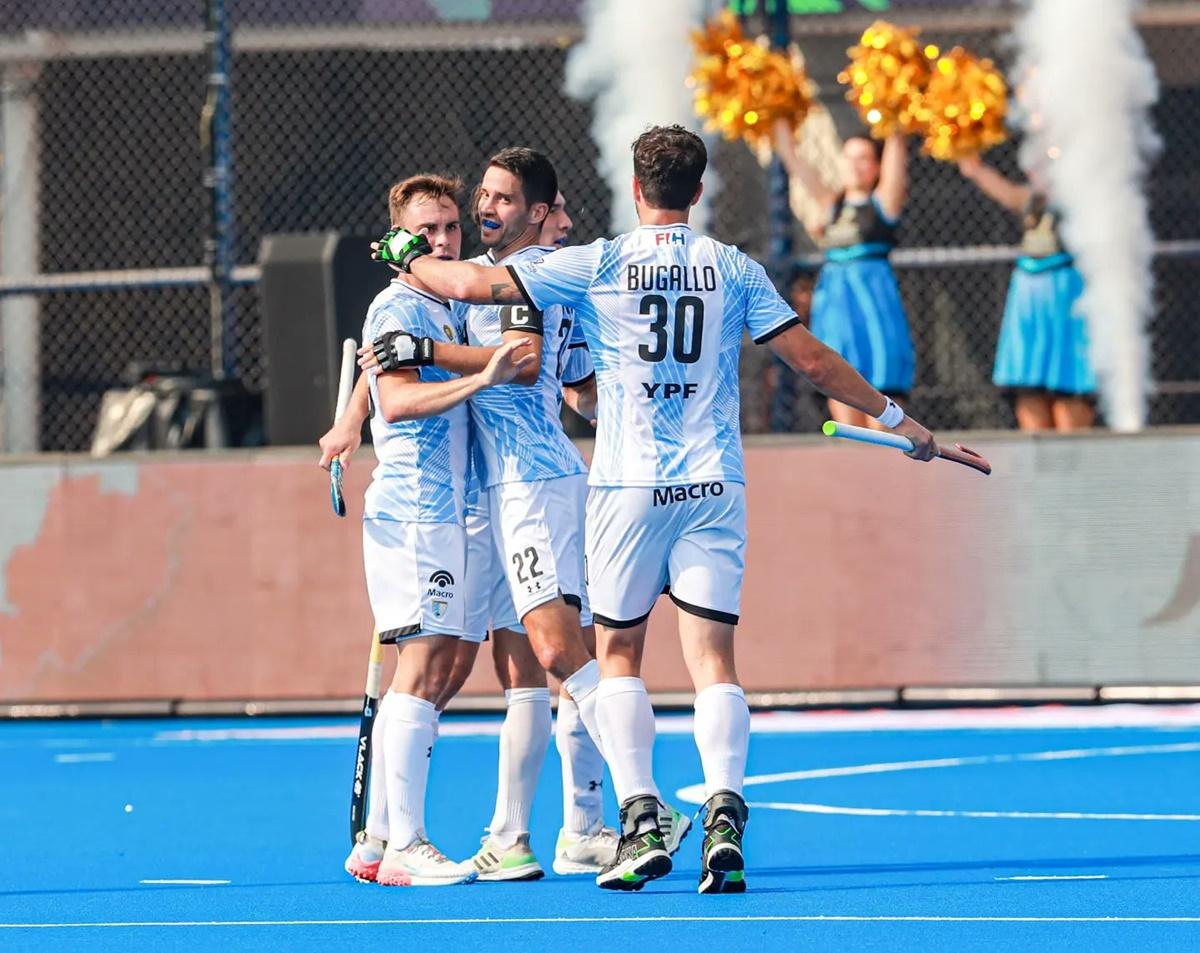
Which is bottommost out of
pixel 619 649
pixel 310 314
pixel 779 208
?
pixel 619 649

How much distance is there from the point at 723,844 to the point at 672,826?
0.35m

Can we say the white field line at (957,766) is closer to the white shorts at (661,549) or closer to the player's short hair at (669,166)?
the white shorts at (661,549)

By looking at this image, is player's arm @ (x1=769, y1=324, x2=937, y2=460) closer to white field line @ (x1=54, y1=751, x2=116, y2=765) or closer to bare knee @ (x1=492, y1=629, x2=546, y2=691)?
bare knee @ (x1=492, y1=629, x2=546, y2=691)

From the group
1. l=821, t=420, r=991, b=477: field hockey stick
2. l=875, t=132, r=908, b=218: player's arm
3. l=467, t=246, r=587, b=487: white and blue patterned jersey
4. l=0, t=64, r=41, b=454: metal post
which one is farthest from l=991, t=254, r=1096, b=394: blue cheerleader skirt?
l=0, t=64, r=41, b=454: metal post

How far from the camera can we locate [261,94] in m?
16.3

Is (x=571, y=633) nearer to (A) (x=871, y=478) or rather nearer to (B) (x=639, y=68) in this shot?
(A) (x=871, y=478)

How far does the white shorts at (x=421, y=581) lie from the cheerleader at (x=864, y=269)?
5.40 m

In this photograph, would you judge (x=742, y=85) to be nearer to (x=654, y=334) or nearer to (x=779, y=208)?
(x=779, y=208)

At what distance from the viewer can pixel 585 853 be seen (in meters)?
7.40

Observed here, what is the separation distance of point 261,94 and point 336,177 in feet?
2.76

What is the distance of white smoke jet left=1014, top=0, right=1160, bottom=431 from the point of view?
12.6m

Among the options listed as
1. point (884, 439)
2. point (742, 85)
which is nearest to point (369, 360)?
point (884, 439)

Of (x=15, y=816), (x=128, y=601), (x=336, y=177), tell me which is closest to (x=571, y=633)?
(x=15, y=816)

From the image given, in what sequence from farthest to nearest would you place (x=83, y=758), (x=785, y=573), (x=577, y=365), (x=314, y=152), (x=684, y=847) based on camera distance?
(x=314, y=152)
(x=785, y=573)
(x=83, y=758)
(x=684, y=847)
(x=577, y=365)
